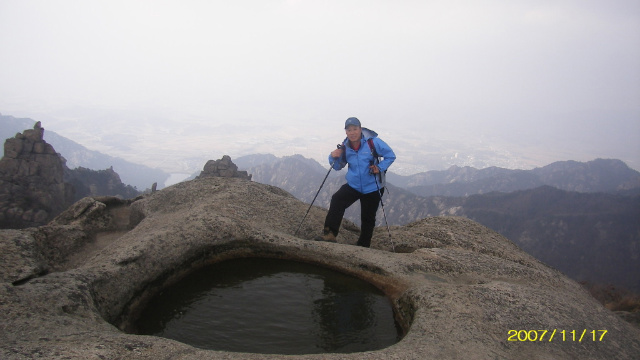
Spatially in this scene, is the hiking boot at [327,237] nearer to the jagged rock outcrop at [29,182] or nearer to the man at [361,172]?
the man at [361,172]

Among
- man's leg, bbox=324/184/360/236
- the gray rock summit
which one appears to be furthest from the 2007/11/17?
man's leg, bbox=324/184/360/236

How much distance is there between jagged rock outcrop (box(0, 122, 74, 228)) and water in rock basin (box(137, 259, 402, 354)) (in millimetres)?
80862

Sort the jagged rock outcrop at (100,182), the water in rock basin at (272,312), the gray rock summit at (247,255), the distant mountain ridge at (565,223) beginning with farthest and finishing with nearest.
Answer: the distant mountain ridge at (565,223) < the jagged rock outcrop at (100,182) < the water in rock basin at (272,312) < the gray rock summit at (247,255)

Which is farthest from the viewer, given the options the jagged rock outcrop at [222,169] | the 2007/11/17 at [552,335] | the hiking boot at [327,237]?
the jagged rock outcrop at [222,169]

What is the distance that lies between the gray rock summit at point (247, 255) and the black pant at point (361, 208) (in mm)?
1038

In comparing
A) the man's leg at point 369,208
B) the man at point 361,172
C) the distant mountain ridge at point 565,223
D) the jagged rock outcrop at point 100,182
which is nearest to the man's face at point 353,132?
the man at point 361,172

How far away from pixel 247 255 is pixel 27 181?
3366 inches

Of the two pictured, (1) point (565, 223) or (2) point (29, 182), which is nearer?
(2) point (29, 182)

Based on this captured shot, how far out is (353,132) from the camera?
12039 mm

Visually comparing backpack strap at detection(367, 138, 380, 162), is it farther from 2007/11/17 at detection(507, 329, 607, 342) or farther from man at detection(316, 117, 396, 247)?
2007/11/17 at detection(507, 329, 607, 342)

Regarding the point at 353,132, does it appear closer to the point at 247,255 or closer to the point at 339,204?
the point at 339,204

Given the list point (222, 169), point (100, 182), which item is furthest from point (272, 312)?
point (100, 182)

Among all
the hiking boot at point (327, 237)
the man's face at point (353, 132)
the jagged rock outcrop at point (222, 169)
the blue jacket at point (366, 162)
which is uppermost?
the man's face at point (353, 132)

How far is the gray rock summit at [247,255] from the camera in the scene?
6117 millimetres
